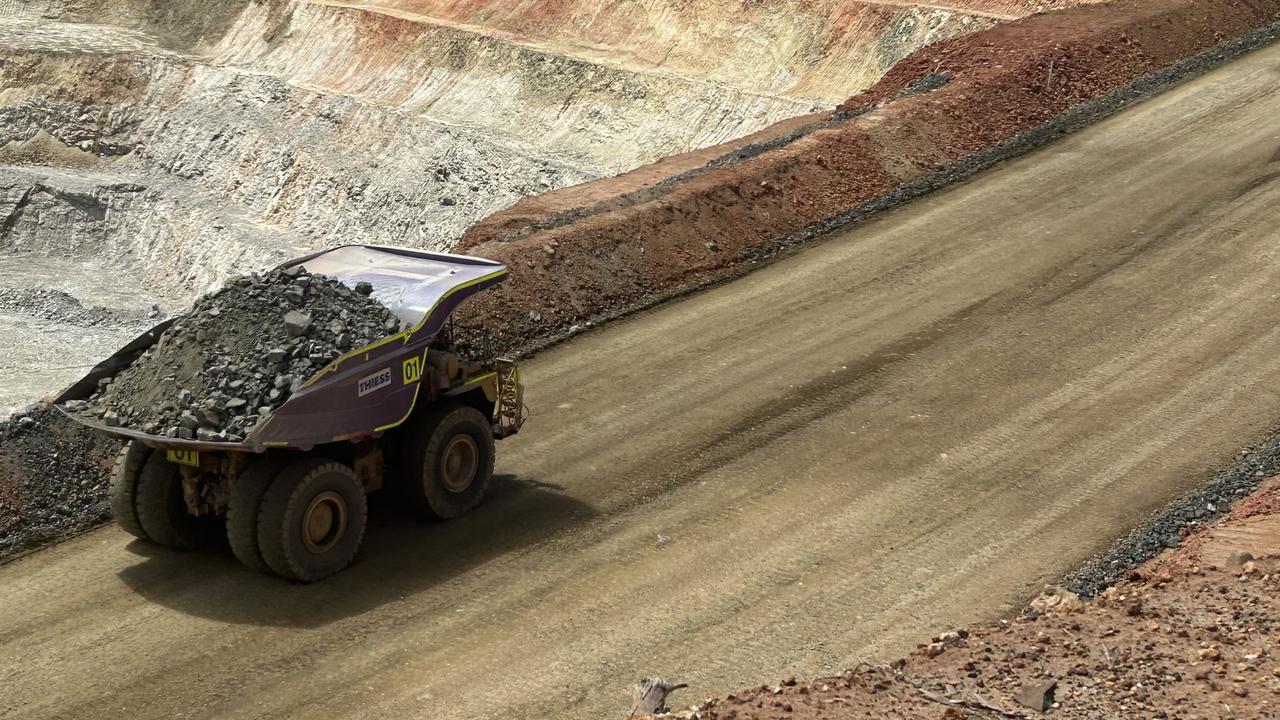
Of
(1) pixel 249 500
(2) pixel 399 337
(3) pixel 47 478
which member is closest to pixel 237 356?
(1) pixel 249 500

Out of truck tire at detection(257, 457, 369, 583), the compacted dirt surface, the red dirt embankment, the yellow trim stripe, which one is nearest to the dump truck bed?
the yellow trim stripe

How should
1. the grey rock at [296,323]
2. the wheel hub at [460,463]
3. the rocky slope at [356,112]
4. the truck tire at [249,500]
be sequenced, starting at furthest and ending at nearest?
1. the rocky slope at [356,112]
2. the wheel hub at [460,463]
3. the grey rock at [296,323]
4. the truck tire at [249,500]

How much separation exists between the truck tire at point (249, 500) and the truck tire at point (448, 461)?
1.44m

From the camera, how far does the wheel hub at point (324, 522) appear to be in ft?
36.8

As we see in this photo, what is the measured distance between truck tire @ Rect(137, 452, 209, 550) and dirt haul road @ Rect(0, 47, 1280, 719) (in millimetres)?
280

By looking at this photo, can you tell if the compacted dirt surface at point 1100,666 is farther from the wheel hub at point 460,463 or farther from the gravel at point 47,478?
the gravel at point 47,478

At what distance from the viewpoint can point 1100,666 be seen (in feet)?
31.0

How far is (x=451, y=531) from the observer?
1255cm

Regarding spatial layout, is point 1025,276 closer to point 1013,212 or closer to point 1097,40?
point 1013,212

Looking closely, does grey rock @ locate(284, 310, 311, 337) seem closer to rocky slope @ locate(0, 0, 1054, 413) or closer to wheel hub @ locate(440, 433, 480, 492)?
wheel hub @ locate(440, 433, 480, 492)

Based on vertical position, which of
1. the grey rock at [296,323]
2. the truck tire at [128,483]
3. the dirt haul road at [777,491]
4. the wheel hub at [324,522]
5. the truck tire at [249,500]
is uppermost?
the grey rock at [296,323]

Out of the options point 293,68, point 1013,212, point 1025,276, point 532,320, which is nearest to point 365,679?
point 532,320

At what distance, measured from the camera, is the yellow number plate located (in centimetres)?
Answer: 1100

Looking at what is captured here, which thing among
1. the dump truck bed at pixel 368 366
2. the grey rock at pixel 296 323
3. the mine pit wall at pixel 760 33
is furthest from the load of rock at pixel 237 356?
the mine pit wall at pixel 760 33
